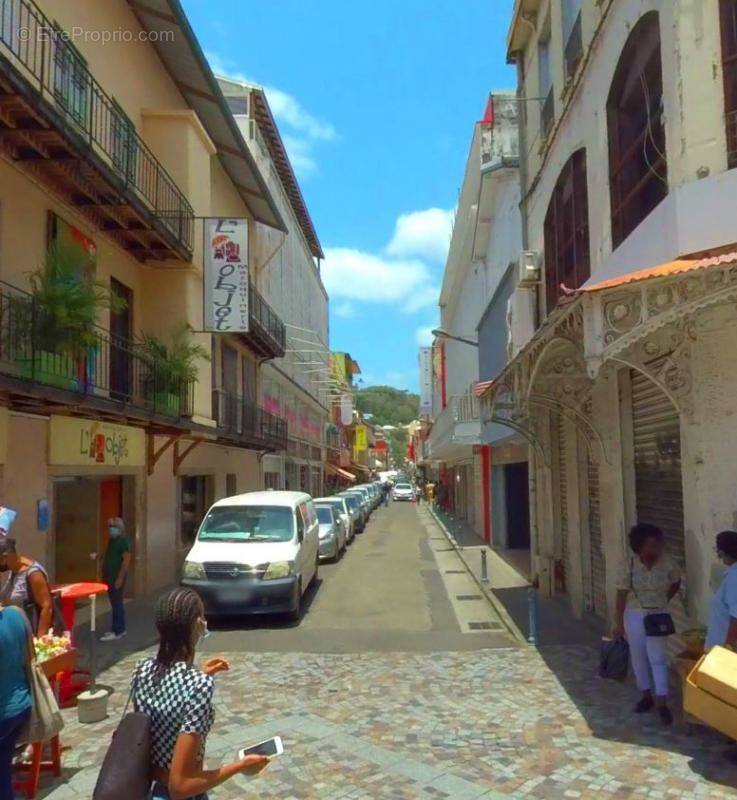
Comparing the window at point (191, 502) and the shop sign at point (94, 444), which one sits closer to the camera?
the shop sign at point (94, 444)

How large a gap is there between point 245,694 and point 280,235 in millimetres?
23228

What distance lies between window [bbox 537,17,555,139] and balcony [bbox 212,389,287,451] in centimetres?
923

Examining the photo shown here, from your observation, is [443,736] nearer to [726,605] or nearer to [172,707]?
[726,605]

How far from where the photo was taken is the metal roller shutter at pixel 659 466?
7656mm

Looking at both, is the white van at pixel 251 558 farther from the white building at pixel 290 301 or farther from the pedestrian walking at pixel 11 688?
the white building at pixel 290 301

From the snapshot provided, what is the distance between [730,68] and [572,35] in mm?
5478

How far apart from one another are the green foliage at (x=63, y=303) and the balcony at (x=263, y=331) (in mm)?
9701

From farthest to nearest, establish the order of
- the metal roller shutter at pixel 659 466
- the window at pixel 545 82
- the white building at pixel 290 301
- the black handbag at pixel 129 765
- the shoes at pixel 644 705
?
1. the white building at pixel 290 301
2. the window at pixel 545 82
3. the metal roller shutter at pixel 659 466
4. the shoes at pixel 644 705
5. the black handbag at pixel 129 765

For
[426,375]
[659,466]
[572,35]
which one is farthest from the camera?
[426,375]

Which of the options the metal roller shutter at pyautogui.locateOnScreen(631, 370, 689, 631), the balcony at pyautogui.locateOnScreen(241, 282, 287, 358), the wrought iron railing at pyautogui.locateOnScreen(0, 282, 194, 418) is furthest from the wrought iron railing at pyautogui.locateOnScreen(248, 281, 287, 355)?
the metal roller shutter at pyautogui.locateOnScreen(631, 370, 689, 631)

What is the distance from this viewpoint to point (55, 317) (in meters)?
9.80

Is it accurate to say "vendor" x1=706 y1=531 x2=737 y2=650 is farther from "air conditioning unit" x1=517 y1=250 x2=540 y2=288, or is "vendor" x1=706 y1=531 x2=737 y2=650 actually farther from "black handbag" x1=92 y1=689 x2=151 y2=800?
"air conditioning unit" x1=517 y1=250 x2=540 y2=288

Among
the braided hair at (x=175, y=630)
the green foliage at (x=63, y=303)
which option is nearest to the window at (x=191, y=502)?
the green foliage at (x=63, y=303)

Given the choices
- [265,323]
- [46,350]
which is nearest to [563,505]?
[46,350]
